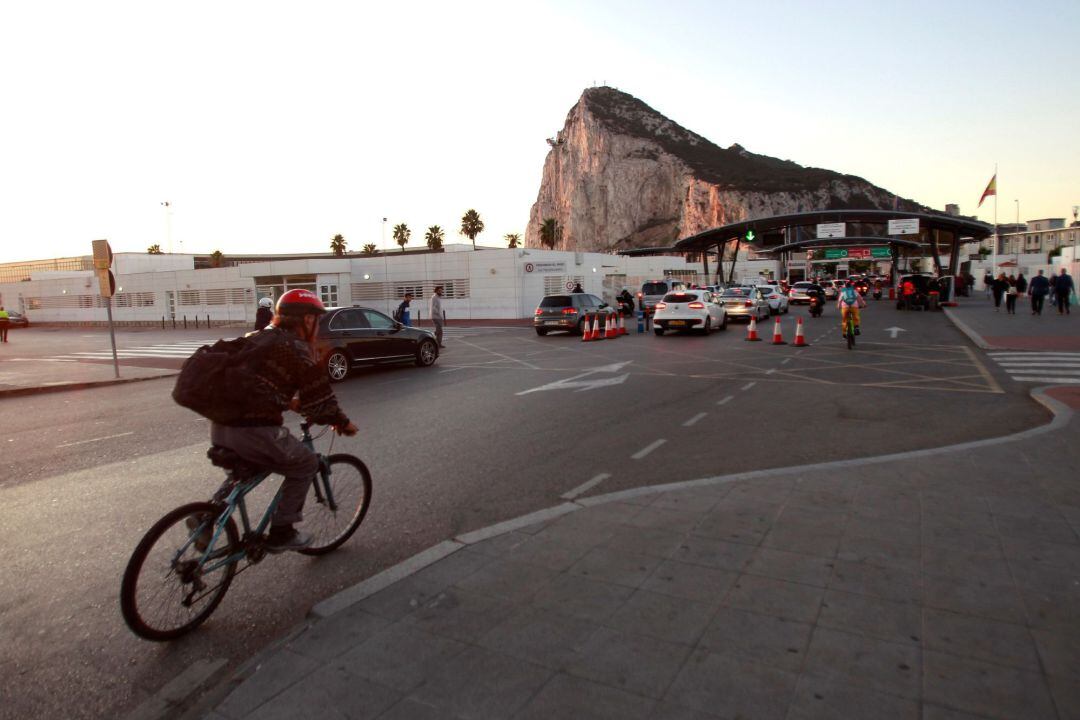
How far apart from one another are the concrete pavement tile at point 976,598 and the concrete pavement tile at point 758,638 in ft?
2.73

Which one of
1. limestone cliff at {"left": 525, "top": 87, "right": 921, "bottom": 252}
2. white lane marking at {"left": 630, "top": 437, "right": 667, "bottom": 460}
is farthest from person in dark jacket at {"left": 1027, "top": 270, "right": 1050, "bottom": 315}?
limestone cliff at {"left": 525, "top": 87, "right": 921, "bottom": 252}

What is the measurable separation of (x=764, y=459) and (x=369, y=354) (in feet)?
35.5

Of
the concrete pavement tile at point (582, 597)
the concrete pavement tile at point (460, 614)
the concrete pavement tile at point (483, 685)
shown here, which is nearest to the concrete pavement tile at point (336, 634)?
the concrete pavement tile at point (460, 614)

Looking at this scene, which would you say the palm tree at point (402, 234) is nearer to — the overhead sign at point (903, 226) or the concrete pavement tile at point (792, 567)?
the overhead sign at point (903, 226)

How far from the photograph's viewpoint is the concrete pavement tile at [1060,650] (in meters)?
2.87

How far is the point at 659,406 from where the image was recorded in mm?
10125

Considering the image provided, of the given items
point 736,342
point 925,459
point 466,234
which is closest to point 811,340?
point 736,342

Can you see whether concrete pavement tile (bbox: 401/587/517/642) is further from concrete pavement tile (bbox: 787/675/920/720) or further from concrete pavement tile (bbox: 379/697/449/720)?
concrete pavement tile (bbox: 787/675/920/720)

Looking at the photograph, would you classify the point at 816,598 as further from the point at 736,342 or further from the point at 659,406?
the point at 736,342

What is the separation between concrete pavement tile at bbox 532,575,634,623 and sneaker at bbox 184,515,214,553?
6.08 ft

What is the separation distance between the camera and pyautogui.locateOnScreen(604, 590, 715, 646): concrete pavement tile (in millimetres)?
3215

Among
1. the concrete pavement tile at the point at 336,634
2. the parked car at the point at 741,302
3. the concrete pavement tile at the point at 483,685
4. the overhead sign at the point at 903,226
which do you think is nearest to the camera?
the concrete pavement tile at the point at 483,685

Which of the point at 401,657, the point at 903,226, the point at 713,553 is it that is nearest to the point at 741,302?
the point at 713,553

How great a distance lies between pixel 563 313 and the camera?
1023 inches
